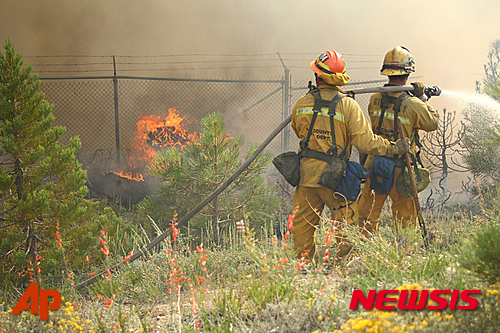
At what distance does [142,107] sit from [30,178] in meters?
7.45

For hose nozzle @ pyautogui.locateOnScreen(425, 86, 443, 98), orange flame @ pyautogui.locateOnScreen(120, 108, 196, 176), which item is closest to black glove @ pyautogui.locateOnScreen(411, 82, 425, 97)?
hose nozzle @ pyautogui.locateOnScreen(425, 86, 443, 98)

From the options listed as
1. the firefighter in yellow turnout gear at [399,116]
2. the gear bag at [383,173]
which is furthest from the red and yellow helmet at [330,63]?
the gear bag at [383,173]

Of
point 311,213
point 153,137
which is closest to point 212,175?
point 311,213

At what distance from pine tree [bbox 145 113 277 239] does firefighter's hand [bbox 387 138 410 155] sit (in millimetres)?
1634

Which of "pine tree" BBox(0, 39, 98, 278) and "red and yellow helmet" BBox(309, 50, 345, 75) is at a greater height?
"red and yellow helmet" BBox(309, 50, 345, 75)

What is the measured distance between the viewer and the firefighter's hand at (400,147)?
3225 mm

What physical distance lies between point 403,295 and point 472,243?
419 millimetres

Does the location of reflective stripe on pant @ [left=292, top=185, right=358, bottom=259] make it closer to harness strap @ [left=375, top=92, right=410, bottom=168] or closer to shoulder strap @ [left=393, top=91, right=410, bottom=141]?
harness strap @ [left=375, top=92, right=410, bottom=168]

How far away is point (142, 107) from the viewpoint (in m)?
10.6

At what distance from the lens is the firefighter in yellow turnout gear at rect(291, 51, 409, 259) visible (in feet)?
10.1

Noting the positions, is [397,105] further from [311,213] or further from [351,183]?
[311,213]

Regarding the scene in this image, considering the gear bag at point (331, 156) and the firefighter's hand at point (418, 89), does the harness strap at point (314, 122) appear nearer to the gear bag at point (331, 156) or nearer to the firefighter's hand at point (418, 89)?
the gear bag at point (331, 156)

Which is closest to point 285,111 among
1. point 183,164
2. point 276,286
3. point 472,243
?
point 183,164

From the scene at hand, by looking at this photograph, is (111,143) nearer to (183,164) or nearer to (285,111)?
(285,111)
